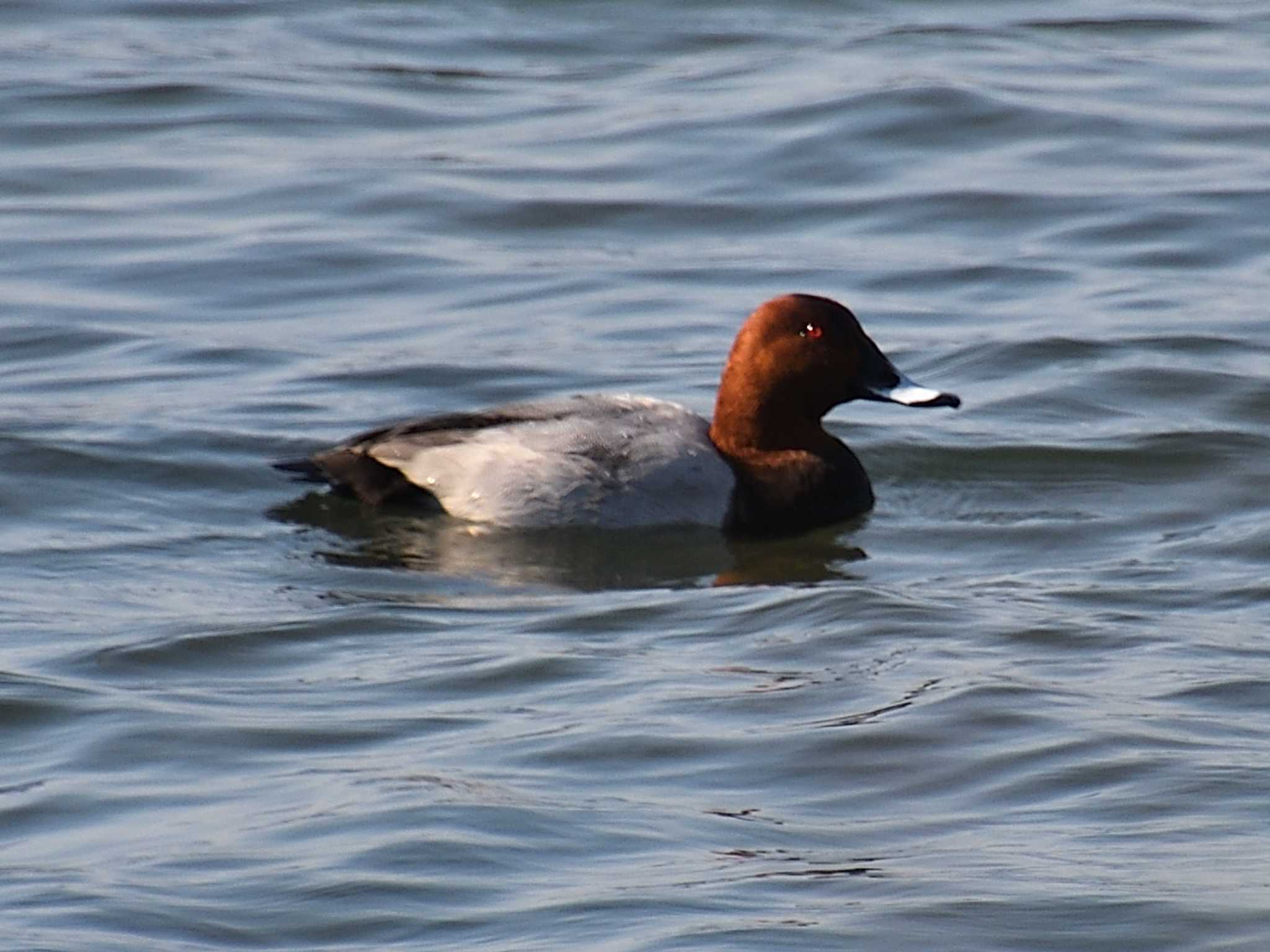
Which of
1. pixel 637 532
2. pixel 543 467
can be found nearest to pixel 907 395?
pixel 637 532

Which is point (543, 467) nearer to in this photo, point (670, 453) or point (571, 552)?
point (571, 552)

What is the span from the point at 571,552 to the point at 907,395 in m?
1.34

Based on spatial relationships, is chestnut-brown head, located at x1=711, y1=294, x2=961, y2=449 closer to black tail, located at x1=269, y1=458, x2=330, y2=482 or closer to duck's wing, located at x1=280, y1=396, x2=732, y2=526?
duck's wing, located at x1=280, y1=396, x2=732, y2=526

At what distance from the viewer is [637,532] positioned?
8.64 meters

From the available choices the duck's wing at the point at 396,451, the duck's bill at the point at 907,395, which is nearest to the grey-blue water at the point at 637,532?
the duck's wing at the point at 396,451

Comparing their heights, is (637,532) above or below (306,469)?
below

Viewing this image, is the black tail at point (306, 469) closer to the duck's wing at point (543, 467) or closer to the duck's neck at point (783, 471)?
the duck's wing at point (543, 467)

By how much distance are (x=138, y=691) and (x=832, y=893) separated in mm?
2214

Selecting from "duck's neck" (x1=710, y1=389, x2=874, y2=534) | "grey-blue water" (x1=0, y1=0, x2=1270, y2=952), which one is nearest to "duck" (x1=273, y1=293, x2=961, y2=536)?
"duck's neck" (x1=710, y1=389, x2=874, y2=534)

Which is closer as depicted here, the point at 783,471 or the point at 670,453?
the point at 670,453

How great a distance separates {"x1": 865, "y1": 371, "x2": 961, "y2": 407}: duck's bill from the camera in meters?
9.02

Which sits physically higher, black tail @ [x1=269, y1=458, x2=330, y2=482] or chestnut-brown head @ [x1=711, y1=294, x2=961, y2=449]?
chestnut-brown head @ [x1=711, y1=294, x2=961, y2=449]

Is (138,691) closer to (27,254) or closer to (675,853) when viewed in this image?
(675,853)

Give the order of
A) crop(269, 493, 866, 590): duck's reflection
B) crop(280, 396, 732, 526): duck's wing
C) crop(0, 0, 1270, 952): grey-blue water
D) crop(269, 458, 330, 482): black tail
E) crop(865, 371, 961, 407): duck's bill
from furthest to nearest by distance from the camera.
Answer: crop(865, 371, 961, 407): duck's bill, crop(269, 458, 330, 482): black tail, crop(280, 396, 732, 526): duck's wing, crop(269, 493, 866, 590): duck's reflection, crop(0, 0, 1270, 952): grey-blue water
